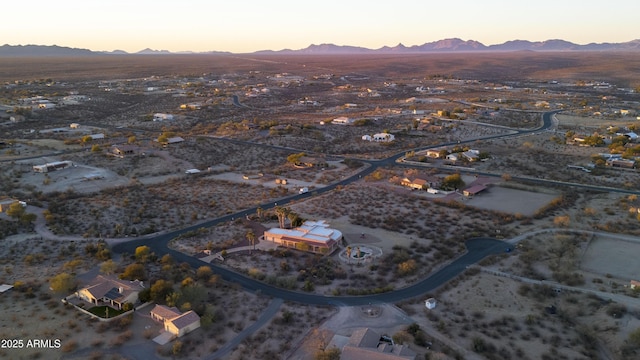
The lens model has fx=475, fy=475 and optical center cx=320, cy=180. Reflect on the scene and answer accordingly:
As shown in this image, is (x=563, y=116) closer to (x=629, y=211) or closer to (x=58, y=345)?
(x=629, y=211)

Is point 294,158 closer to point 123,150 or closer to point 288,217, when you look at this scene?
point 123,150

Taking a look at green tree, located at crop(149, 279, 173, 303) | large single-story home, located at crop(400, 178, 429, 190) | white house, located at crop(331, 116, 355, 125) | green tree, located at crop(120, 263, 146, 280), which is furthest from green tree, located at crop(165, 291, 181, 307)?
white house, located at crop(331, 116, 355, 125)

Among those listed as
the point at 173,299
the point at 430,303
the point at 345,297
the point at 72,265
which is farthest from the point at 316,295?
the point at 72,265

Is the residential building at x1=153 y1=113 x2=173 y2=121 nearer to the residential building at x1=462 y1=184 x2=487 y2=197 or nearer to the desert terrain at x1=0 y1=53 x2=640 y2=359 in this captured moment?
the desert terrain at x1=0 y1=53 x2=640 y2=359

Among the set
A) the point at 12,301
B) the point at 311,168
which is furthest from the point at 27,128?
the point at 12,301

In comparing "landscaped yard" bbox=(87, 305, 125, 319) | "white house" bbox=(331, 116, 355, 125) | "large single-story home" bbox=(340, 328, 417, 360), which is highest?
"white house" bbox=(331, 116, 355, 125)

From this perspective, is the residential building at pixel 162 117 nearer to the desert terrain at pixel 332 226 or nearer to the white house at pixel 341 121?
the desert terrain at pixel 332 226
